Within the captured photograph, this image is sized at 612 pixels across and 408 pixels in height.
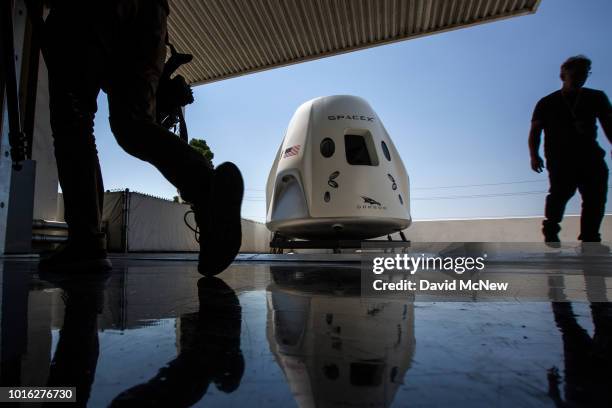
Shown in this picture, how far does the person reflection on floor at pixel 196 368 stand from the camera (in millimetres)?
292

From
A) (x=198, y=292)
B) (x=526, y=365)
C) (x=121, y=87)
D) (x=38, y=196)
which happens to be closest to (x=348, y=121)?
(x=121, y=87)

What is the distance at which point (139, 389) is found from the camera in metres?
0.31

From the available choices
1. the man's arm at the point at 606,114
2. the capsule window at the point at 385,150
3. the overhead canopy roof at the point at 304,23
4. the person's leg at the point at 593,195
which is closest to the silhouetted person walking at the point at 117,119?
the capsule window at the point at 385,150

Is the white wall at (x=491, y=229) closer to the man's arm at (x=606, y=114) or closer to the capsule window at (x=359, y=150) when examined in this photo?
the man's arm at (x=606, y=114)

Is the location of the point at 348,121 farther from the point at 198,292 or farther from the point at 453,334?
the point at 453,334

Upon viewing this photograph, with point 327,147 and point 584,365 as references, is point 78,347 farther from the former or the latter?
point 327,147

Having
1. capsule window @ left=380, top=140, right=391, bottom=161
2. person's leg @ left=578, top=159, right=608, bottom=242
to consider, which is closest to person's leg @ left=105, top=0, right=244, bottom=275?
capsule window @ left=380, top=140, right=391, bottom=161

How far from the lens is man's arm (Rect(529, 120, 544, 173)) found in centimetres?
329

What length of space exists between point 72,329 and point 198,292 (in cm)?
44

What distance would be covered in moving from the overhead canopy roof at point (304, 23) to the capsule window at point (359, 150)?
2.96 meters

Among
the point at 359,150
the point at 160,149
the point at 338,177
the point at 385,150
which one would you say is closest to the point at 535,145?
the point at 385,150

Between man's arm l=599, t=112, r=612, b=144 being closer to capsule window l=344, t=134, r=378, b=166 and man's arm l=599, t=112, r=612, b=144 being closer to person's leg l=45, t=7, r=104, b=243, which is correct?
capsule window l=344, t=134, r=378, b=166

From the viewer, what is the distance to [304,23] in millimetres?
5898

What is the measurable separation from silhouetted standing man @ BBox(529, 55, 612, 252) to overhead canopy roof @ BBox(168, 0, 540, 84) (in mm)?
2916
